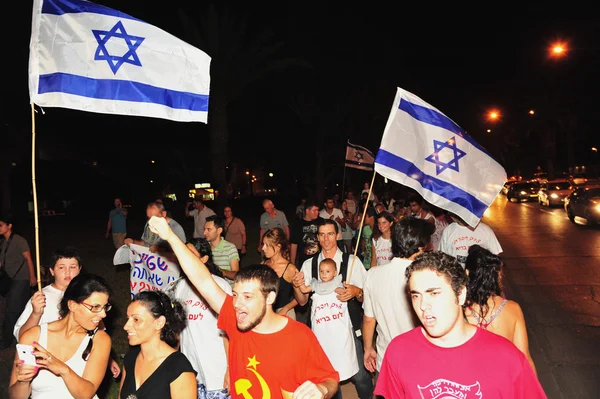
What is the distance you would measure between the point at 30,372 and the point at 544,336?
697cm

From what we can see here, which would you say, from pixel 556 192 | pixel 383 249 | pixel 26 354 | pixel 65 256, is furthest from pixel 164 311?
pixel 556 192

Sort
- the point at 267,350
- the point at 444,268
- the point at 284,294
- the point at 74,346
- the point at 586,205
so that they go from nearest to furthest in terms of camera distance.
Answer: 1. the point at 444,268
2. the point at 267,350
3. the point at 74,346
4. the point at 284,294
5. the point at 586,205

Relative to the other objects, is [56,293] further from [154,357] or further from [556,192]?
[556,192]

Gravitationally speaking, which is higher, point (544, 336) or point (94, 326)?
point (94, 326)

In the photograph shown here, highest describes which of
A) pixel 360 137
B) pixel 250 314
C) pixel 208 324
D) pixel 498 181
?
pixel 360 137

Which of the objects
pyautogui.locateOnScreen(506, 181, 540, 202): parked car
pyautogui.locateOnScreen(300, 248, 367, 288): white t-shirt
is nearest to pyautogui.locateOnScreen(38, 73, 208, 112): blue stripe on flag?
pyautogui.locateOnScreen(300, 248, 367, 288): white t-shirt

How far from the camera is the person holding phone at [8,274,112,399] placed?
3512 millimetres

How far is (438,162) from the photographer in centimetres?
581

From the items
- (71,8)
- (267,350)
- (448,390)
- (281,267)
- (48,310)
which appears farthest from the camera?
(281,267)

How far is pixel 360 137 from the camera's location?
123ft

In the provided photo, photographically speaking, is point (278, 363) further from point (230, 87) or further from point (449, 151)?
point (230, 87)

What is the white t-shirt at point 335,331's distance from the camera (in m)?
4.80

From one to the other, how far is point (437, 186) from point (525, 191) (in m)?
39.7

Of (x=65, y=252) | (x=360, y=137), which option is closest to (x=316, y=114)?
(x=360, y=137)
